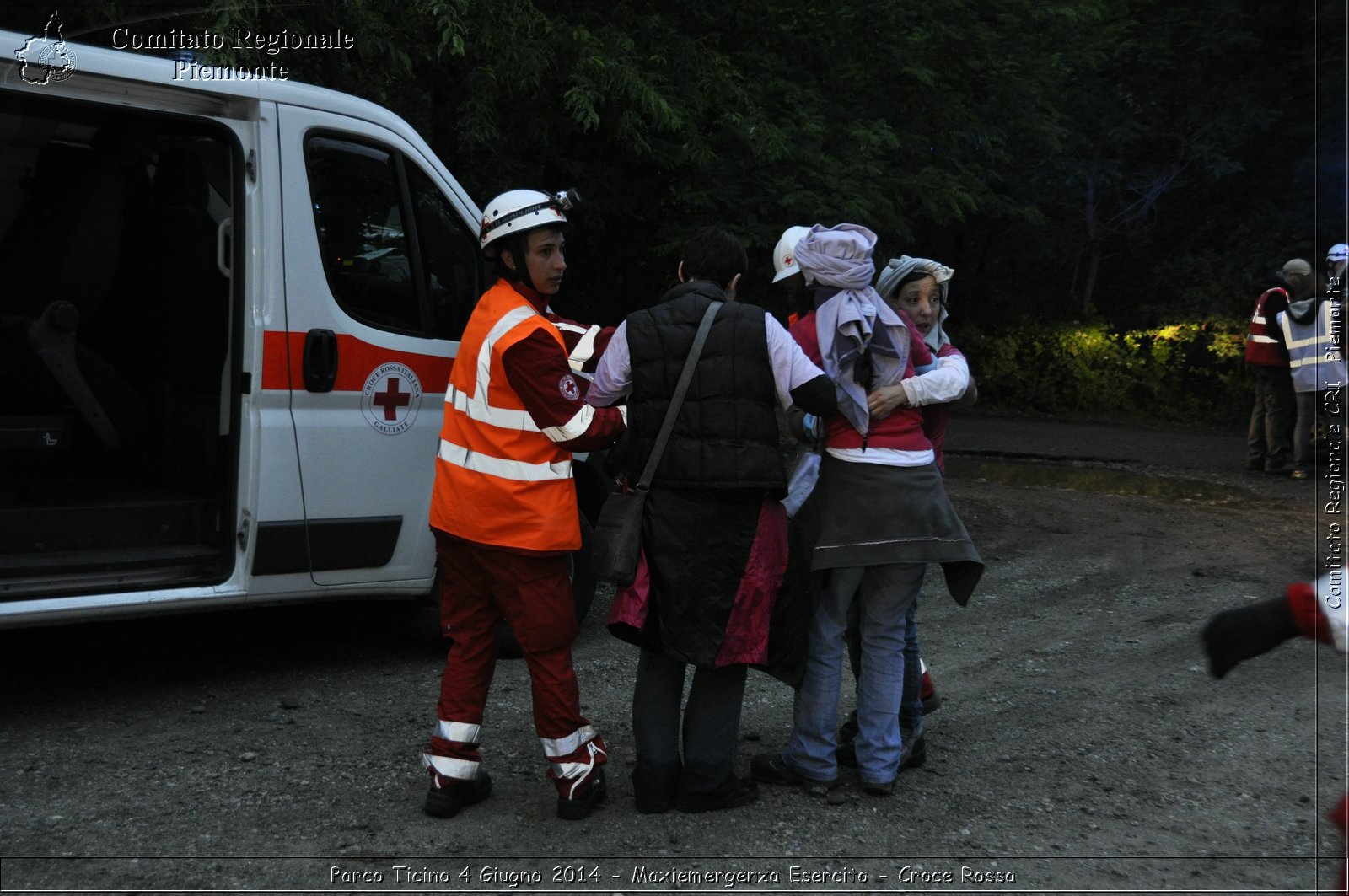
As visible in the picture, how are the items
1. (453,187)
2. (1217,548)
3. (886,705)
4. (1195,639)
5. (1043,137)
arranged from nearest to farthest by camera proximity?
(886,705) → (453,187) → (1195,639) → (1217,548) → (1043,137)

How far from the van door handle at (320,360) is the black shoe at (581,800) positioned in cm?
204

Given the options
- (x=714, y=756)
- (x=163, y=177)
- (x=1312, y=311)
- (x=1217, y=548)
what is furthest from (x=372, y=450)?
(x=1312, y=311)

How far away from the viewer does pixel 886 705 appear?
4.69m

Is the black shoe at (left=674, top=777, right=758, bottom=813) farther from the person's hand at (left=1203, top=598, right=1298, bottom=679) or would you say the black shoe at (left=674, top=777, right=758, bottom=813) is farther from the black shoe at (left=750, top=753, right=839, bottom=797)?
the person's hand at (left=1203, top=598, right=1298, bottom=679)

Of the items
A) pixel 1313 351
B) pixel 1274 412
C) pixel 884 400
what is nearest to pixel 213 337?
pixel 884 400

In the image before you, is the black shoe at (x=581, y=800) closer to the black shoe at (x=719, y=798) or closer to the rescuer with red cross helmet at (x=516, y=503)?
the rescuer with red cross helmet at (x=516, y=503)

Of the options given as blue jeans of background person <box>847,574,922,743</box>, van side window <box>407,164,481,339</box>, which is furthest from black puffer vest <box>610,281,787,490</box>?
van side window <box>407,164,481,339</box>

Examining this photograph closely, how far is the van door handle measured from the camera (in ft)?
18.2

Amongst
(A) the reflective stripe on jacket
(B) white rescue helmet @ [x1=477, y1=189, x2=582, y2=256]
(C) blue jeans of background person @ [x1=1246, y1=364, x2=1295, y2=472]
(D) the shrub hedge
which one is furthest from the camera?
(D) the shrub hedge

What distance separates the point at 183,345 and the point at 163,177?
751mm

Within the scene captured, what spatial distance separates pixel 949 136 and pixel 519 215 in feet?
29.4

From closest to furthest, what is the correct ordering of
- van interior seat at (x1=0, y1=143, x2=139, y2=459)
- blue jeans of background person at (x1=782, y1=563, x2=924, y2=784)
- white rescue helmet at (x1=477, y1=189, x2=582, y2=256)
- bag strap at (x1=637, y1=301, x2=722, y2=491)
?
bag strap at (x1=637, y1=301, x2=722, y2=491) → white rescue helmet at (x1=477, y1=189, x2=582, y2=256) → blue jeans of background person at (x1=782, y1=563, x2=924, y2=784) → van interior seat at (x1=0, y1=143, x2=139, y2=459)

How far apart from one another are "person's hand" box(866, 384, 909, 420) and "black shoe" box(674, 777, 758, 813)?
130 cm

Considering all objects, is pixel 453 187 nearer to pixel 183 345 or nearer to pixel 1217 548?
pixel 183 345
